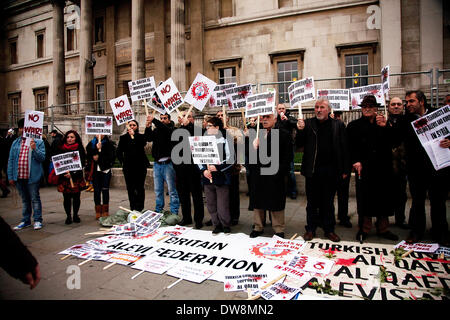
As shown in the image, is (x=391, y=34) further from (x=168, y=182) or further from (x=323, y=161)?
(x=168, y=182)

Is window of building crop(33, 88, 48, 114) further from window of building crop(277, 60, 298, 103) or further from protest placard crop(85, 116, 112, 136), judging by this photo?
protest placard crop(85, 116, 112, 136)

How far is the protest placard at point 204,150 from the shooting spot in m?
5.31

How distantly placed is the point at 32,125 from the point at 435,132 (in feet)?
24.3

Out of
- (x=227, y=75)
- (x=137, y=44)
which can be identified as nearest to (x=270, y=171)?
(x=227, y=75)

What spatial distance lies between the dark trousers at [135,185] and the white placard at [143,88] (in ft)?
6.15

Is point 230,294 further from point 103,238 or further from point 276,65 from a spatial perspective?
point 276,65

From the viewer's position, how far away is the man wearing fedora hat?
4922mm

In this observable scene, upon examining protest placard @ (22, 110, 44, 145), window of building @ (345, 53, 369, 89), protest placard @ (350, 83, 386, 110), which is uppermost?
window of building @ (345, 53, 369, 89)

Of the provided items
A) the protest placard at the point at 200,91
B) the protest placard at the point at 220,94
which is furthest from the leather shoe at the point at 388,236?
the protest placard at the point at 220,94

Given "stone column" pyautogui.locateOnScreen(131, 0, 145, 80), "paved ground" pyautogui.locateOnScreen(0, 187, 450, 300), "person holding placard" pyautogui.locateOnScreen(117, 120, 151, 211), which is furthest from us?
"stone column" pyautogui.locateOnScreen(131, 0, 145, 80)

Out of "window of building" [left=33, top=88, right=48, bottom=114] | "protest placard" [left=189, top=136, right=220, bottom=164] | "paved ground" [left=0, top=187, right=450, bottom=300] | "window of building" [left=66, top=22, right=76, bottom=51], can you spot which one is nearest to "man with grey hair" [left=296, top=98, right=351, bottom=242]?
"paved ground" [left=0, top=187, right=450, bottom=300]

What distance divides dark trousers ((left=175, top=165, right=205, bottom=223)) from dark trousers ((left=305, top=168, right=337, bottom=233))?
218cm
